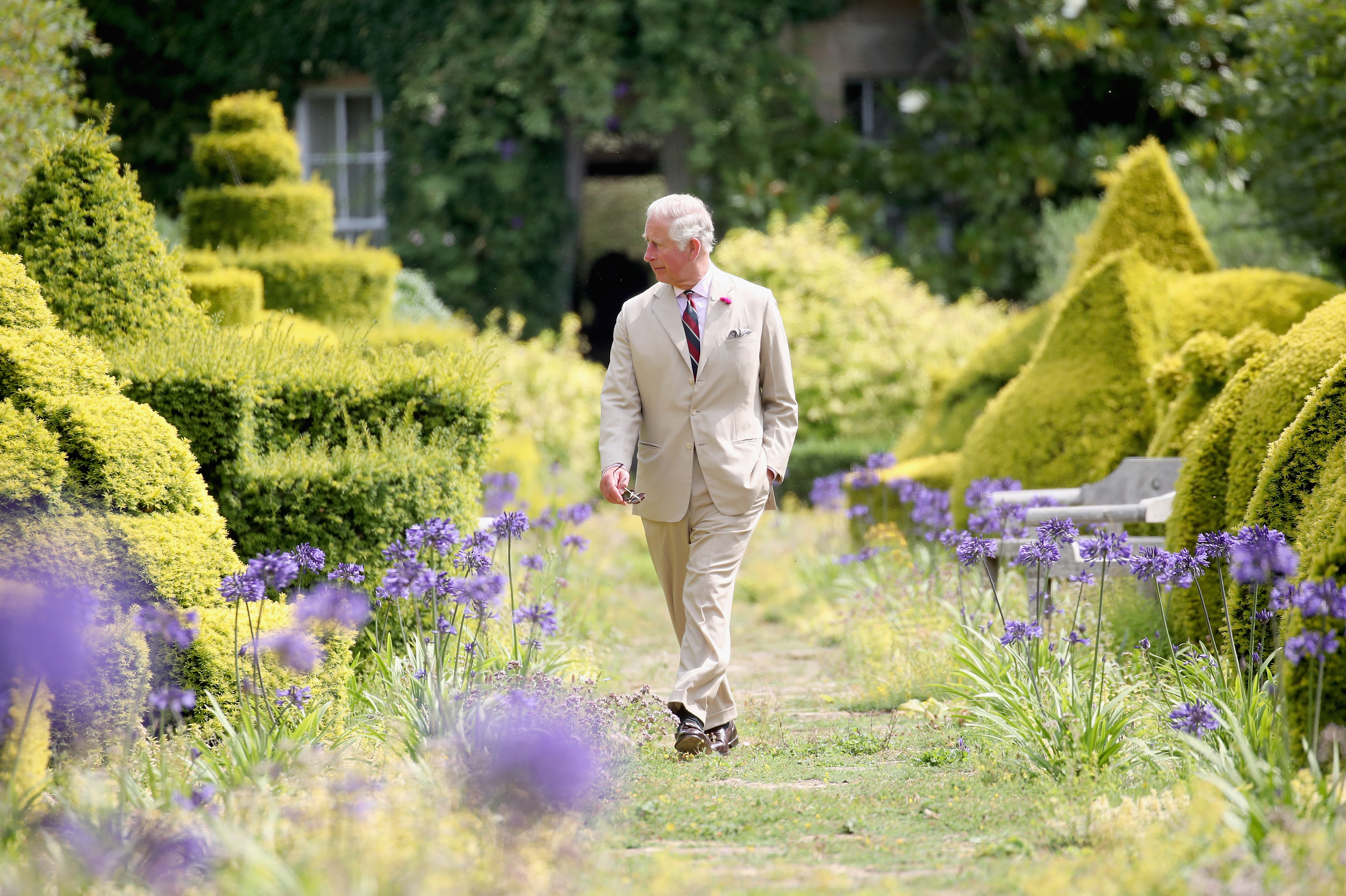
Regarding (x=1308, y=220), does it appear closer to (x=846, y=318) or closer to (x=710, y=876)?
(x=846, y=318)

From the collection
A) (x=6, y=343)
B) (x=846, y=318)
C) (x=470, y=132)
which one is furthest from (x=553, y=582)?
(x=470, y=132)

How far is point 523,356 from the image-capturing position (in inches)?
448

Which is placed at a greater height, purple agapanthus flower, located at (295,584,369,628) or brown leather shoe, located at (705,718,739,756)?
purple agapanthus flower, located at (295,584,369,628)

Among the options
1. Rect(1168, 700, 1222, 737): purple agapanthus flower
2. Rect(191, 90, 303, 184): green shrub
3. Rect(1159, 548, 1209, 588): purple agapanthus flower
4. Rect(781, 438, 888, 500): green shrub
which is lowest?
Rect(781, 438, 888, 500): green shrub

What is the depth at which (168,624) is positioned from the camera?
128 inches

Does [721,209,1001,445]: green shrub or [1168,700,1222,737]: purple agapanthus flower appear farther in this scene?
[721,209,1001,445]: green shrub

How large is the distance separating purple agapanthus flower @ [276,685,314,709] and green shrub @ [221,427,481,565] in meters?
1.04

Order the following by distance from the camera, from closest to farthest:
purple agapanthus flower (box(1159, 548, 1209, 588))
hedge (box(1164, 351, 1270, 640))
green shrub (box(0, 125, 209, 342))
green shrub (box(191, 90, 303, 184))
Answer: purple agapanthus flower (box(1159, 548, 1209, 588)) < hedge (box(1164, 351, 1270, 640)) < green shrub (box(0, 125, 209, 342)) < green shrub (box(191, 90, 303, 184))

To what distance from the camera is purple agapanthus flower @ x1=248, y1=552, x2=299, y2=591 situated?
3.26 meters

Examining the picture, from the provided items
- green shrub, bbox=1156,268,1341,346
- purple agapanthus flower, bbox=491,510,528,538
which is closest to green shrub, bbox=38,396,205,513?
purple agapanthus flower, bbox=491,510,528,538

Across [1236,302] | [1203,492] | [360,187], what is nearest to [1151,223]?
[1236,302]

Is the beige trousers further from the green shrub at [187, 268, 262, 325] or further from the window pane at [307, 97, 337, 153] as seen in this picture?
the window pane at [307, 97, 337, 153]

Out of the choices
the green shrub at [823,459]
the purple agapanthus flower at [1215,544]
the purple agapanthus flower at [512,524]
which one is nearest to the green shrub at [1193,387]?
the purple agapanthus flower at [1215,544]

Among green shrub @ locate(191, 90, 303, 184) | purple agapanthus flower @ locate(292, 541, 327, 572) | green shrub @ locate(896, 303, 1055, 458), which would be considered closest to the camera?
purple agapanthus flower @ locate(292, 541, 327, 572)
